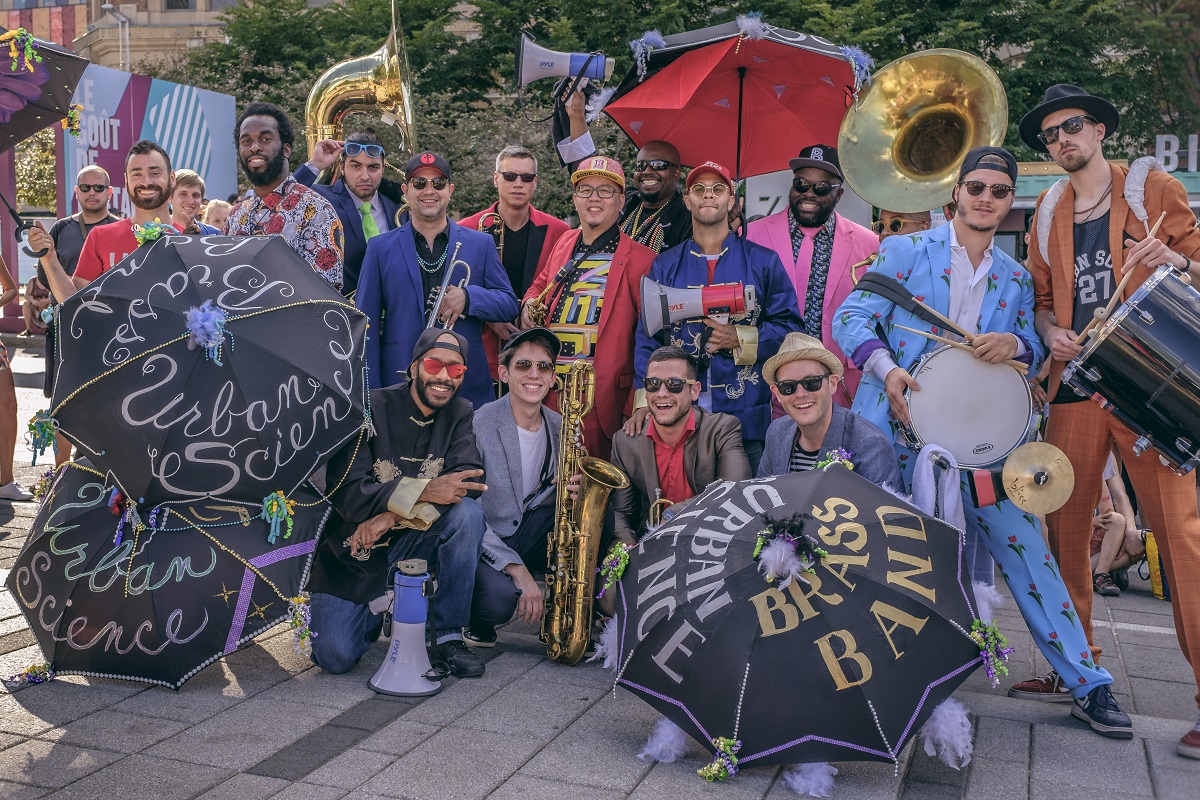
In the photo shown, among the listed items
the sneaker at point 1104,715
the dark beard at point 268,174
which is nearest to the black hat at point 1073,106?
the sneaker at point 1104,715

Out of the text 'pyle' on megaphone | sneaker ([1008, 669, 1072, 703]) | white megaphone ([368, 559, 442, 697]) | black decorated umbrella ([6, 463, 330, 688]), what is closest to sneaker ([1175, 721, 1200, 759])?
sneaker ([1008, 669, 1072, 703])

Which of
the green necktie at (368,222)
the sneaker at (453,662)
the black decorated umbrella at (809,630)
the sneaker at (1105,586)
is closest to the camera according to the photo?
the black decorated umbrella at (809,630)

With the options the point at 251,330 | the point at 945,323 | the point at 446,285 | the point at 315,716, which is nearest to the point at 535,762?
the point at 315,716

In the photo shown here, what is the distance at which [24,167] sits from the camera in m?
24.1

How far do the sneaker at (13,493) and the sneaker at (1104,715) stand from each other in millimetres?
6041

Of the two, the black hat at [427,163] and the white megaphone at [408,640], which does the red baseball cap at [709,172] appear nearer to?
the black hat at [427,163]

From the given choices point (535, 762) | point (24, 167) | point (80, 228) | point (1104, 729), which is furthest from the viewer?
point (24, 167)

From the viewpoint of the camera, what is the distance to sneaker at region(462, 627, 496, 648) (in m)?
4.74

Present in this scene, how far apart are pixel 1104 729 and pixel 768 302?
2.16 meters

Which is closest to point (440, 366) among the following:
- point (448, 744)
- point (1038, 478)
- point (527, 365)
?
point (527, 365)

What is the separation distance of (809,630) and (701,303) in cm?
189

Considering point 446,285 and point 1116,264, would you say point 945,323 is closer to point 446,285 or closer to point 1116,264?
point 1116,264

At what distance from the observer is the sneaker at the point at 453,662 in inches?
170

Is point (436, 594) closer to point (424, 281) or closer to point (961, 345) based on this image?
point (424, 281)
